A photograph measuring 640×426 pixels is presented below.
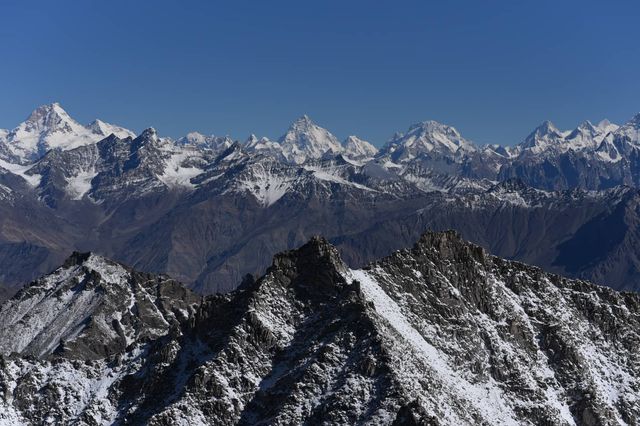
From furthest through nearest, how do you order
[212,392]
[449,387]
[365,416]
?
[449,387]
[212,392]
[365,416]

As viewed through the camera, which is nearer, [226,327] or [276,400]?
[276,400]

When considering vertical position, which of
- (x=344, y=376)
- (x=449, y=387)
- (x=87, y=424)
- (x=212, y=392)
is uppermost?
(x=449, y=387)

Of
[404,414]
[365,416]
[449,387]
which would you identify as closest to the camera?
[404,414]

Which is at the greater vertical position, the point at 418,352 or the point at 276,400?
the point at 418,352

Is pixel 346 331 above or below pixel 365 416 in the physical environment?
above

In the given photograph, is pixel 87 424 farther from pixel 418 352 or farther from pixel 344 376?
pixel 418 352

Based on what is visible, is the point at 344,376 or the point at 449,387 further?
the point at 449,387

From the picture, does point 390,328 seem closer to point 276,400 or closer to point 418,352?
point 418,352

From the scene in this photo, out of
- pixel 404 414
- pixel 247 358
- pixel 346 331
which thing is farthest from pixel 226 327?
pixel 404 414

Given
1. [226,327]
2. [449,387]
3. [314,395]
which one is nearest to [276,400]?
[314,395]
